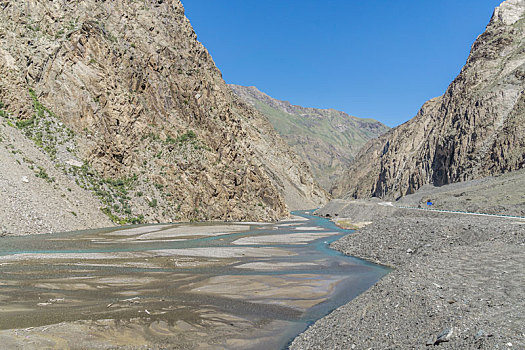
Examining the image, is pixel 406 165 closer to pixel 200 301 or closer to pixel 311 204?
pixel 311 204

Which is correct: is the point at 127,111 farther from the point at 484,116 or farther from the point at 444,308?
the point at 484,116

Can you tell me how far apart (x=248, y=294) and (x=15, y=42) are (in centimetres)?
5768

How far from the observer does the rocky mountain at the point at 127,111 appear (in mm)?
51031

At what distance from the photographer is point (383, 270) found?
78.9 ft

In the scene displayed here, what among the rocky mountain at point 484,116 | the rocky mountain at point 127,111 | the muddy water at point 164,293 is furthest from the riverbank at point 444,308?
the rocky mountain at point 484,116

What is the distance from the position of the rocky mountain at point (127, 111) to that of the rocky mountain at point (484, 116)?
4411cm

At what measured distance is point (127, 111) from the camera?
201 feet

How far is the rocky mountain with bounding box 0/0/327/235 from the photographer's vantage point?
51.0m

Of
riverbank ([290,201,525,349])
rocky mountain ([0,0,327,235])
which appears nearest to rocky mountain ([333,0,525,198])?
rocky mountain ([0,0,327,235])

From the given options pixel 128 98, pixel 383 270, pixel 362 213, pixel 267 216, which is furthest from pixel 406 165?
pixel 383 270

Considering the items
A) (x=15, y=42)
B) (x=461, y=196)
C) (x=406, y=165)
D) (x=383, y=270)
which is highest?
(x=15, y=42)

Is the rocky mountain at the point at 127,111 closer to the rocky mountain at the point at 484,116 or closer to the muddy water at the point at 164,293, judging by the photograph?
the muddy water at the point at 164,293

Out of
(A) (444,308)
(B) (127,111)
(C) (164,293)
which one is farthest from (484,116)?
(C) (164,293)

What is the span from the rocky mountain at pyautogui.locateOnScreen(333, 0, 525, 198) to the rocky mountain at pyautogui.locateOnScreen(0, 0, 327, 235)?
44115 mm
